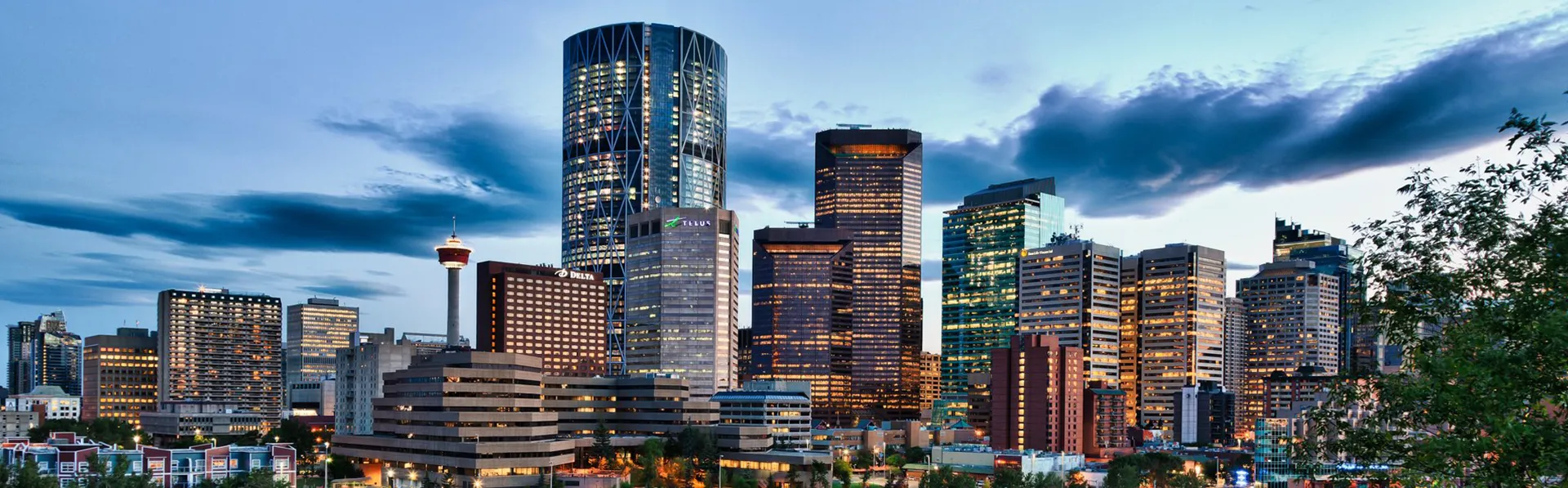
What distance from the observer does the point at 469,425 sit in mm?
162125

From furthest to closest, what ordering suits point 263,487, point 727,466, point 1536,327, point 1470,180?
point 727,466
point 263,487
point 1470,180
point 1536,327

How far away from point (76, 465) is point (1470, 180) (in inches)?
5809

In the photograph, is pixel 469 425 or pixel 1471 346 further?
pixel 469 425

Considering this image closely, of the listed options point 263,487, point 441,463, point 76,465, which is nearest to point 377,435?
point 441,463

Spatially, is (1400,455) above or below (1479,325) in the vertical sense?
below

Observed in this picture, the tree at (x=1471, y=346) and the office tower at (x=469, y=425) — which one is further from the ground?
the tree at (x=1471, y=346)

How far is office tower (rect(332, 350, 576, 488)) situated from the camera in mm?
161250

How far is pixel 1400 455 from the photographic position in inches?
957

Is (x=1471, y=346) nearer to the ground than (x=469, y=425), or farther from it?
farther from it

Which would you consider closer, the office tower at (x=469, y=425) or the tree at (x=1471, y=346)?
the tree at (x=1471, y=346)

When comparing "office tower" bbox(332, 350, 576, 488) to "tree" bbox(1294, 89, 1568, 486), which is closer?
"tree" bbox(1294, 89, 1568, 486)

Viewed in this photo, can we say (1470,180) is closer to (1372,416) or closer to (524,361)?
(1372,416)

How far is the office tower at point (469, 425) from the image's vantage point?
161250 millimetres

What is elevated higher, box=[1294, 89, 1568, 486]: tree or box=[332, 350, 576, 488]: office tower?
box=[1294, 89, 1568, 486]: tree
